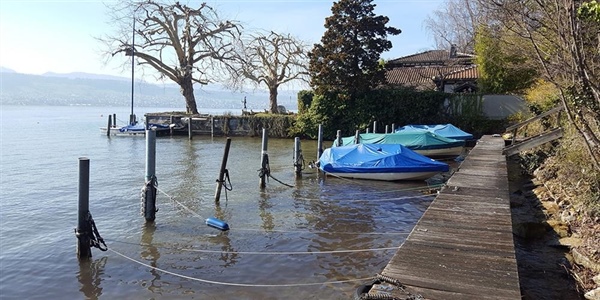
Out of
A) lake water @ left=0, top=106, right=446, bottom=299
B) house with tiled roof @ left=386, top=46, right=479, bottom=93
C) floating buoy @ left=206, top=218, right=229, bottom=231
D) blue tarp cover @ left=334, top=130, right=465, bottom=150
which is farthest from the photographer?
house with tiled roof @ left=386, top=46, right=479, bottom=93

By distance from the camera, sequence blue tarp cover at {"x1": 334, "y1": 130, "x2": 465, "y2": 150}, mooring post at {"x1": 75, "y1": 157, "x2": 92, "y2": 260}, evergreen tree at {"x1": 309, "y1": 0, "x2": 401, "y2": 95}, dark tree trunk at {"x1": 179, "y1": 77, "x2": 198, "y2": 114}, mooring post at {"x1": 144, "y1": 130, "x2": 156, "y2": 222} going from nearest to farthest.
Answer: mooring post at {"x1": 75, "y1": 157, "x2": 92, "y2": 260}
mooring post at {"x1": 144, "y1": 130, "x2": 156, "y2": 222}
blue tarp cover at {"x1": 334, "y1": 130, "x2": 465, "y2": 150}
evergreen tree at {"x1": 309, "y1": 0, "x2": 401, "y2": 95}
dark tree trunk at {"x1": 179, "y1": 77, "x2": 198, "y2": 114}

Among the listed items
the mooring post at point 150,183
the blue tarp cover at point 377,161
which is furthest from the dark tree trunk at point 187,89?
the mooring post at point 150,183

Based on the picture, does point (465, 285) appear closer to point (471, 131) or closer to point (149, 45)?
point (471, 131)

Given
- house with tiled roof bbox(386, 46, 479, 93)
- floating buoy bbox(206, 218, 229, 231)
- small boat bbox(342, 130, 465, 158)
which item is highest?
house with tiled roof bbox(386, 46, 479, 93)

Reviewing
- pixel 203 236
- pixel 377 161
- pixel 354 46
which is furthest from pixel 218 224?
pixel 354 46

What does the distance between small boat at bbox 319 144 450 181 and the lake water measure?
414 millimetres

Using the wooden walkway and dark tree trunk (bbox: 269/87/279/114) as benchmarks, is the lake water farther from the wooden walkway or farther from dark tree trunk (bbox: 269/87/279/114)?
dark tree trunk (bbox: 269/87/279/114)

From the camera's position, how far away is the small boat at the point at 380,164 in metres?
16.3

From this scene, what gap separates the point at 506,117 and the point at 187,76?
3023 cm

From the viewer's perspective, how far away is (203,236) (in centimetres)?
1055

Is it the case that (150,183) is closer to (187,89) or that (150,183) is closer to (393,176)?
(393,176)

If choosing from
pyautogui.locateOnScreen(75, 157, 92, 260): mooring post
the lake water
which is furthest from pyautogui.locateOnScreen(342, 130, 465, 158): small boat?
pyautogui.locateOnScreen(75, 157, 92, 260): mooring post

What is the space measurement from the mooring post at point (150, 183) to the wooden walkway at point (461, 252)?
6784 mm

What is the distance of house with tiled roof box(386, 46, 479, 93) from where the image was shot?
125 feet
